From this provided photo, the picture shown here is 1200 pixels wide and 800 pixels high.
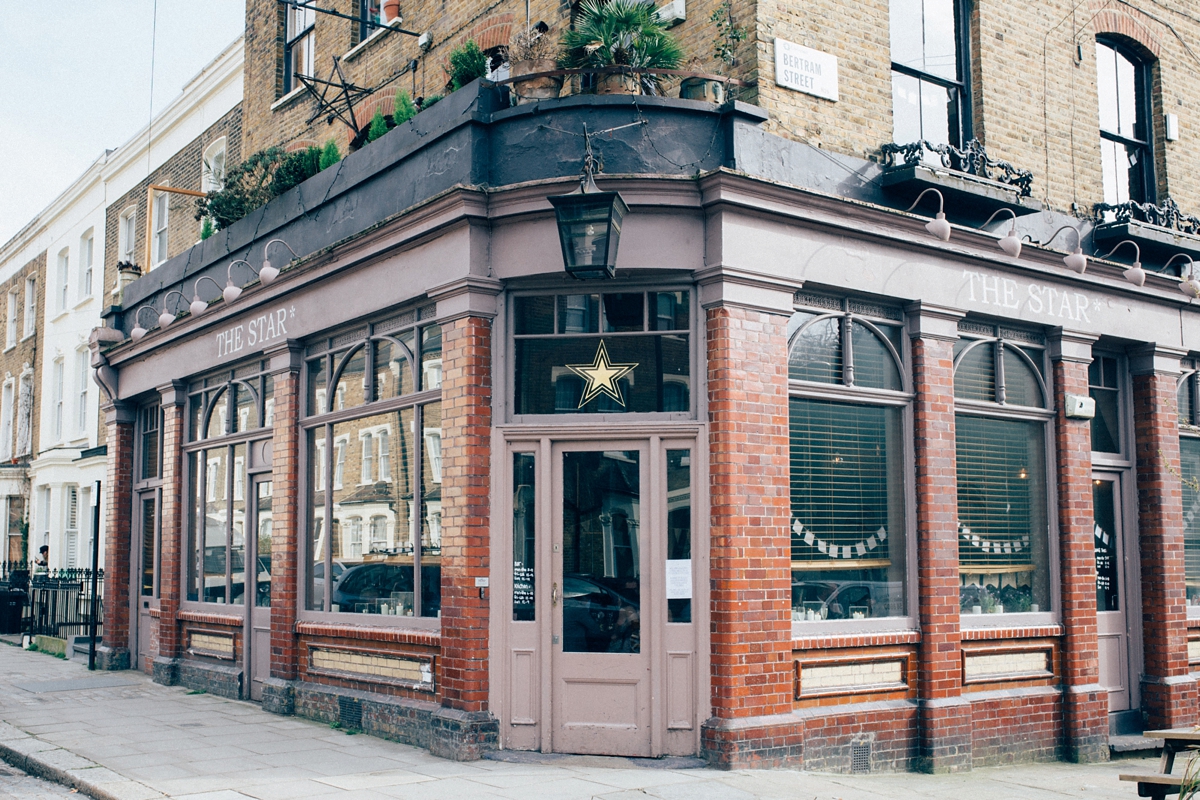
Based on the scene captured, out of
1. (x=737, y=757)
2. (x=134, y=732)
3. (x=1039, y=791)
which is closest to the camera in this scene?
(x=737, y=757)

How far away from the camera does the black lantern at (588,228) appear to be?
7660 mm

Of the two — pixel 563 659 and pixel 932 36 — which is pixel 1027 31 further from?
pixel 563 659

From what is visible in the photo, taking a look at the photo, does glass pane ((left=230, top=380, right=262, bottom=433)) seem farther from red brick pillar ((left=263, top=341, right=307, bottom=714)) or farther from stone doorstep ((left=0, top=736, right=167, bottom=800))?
stone doorstep ((left=0, top=736, right=167, bottom=800))

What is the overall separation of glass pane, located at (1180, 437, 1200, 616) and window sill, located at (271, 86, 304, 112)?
11.4 metres

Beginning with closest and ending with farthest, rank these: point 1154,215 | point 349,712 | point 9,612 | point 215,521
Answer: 1. point 349,712
2. point 1154,215
3. point 215,521
4. point 9,612

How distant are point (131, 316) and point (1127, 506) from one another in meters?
13.3

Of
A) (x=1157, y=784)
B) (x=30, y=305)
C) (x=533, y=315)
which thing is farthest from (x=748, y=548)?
(x=30, y=305)

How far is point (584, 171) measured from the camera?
26.9ft

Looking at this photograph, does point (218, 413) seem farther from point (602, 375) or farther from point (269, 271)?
point (602, 375)

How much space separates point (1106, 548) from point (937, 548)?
9.72 ft

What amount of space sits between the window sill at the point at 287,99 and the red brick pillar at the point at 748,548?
837 cm

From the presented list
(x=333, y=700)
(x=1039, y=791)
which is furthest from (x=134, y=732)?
(x=1039, y=791)

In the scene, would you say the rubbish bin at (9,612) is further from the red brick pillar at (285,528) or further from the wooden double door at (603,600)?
the wooden double door at (603,600)

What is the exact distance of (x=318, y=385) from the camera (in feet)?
35.9
